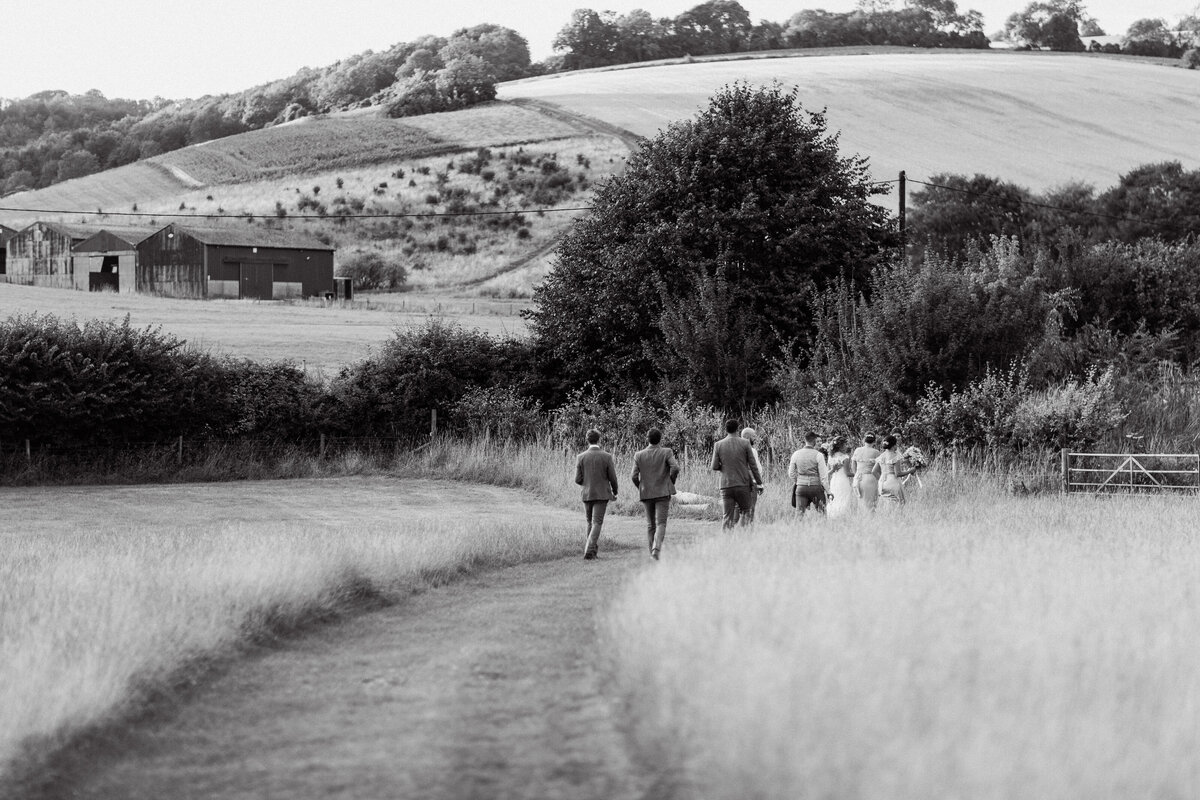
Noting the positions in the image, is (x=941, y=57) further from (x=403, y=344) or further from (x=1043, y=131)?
(x=403, y=344)

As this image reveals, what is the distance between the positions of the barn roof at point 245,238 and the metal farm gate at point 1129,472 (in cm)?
5112

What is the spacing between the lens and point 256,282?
230 ft

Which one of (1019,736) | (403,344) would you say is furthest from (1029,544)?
(403,344)

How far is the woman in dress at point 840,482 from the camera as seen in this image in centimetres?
1998

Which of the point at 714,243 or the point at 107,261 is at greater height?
the point at 714,243

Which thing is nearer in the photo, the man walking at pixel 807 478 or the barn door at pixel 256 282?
the man walking at pixel 807 478

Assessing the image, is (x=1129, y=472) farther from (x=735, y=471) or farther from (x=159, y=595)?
(x=159, y=595)

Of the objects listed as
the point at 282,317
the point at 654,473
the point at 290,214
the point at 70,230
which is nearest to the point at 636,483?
the point at 654,473

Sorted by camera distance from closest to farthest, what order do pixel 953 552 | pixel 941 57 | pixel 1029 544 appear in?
pixel 953 552 < pixel 1029 544 < pixel 941 57

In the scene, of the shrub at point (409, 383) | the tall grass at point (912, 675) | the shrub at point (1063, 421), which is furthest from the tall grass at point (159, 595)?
the shrub at point (409, 383)

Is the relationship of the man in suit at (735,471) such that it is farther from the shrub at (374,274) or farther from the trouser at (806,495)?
the shrub at (374,274)

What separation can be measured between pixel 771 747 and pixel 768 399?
2879 cm

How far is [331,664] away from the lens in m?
10.8

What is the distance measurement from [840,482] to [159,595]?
35.2 ft
